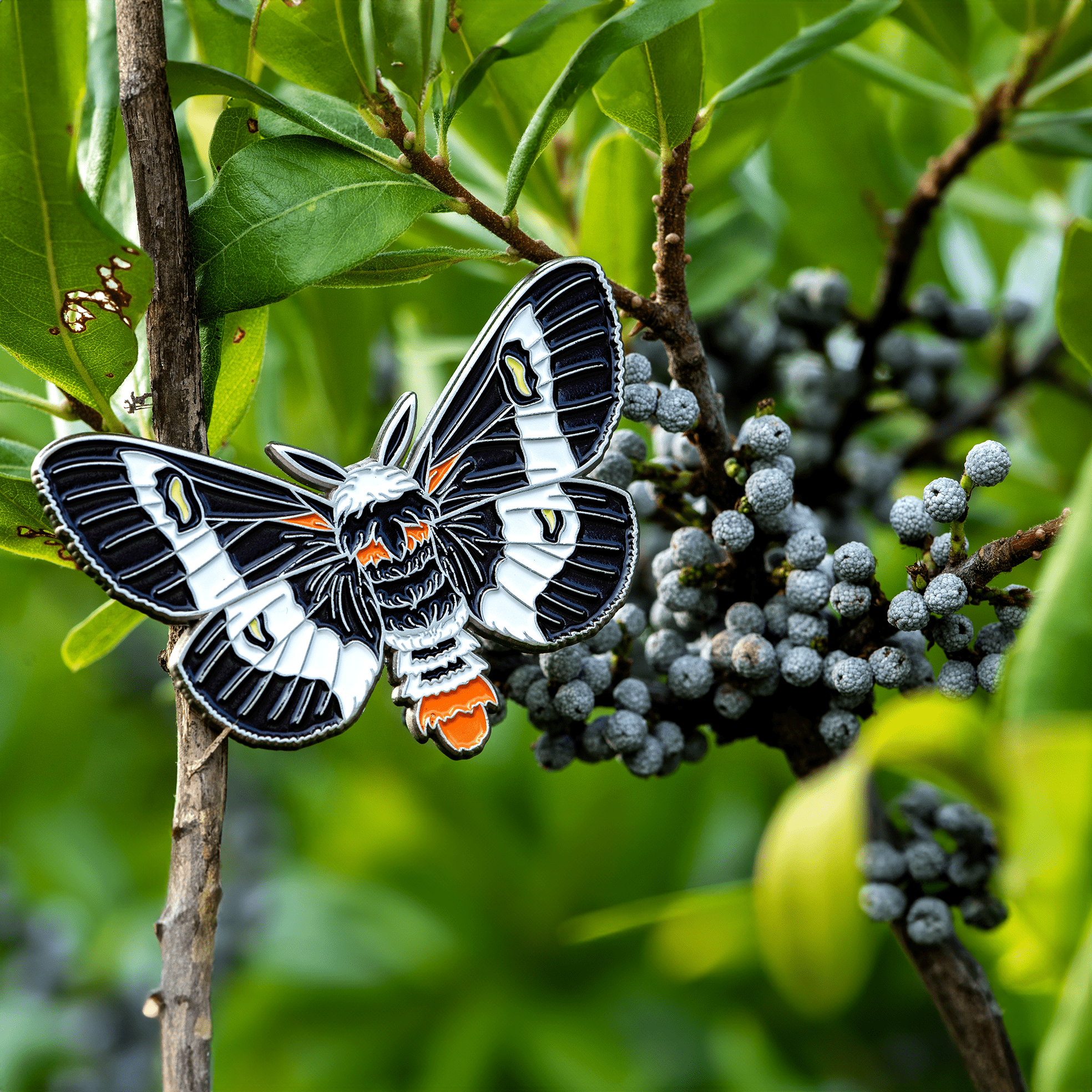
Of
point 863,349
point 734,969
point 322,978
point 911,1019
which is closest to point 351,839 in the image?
point 322,978

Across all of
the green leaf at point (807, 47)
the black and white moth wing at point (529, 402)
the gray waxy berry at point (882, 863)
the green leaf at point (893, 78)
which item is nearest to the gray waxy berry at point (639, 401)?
the black and white moth wing at point (529, 402)

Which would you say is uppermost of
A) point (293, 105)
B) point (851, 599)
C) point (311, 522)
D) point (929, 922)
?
point (293, 105)

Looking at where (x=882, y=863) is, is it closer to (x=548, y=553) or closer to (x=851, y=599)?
(x=851, y=599)

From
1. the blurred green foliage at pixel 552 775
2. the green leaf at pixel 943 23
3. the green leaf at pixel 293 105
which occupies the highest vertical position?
the green leaf at pixel 293 105

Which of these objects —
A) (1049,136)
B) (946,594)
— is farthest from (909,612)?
(1049,136)

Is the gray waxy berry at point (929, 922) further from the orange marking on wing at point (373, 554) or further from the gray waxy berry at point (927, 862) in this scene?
the orange marking on wing at point (373, 554)
